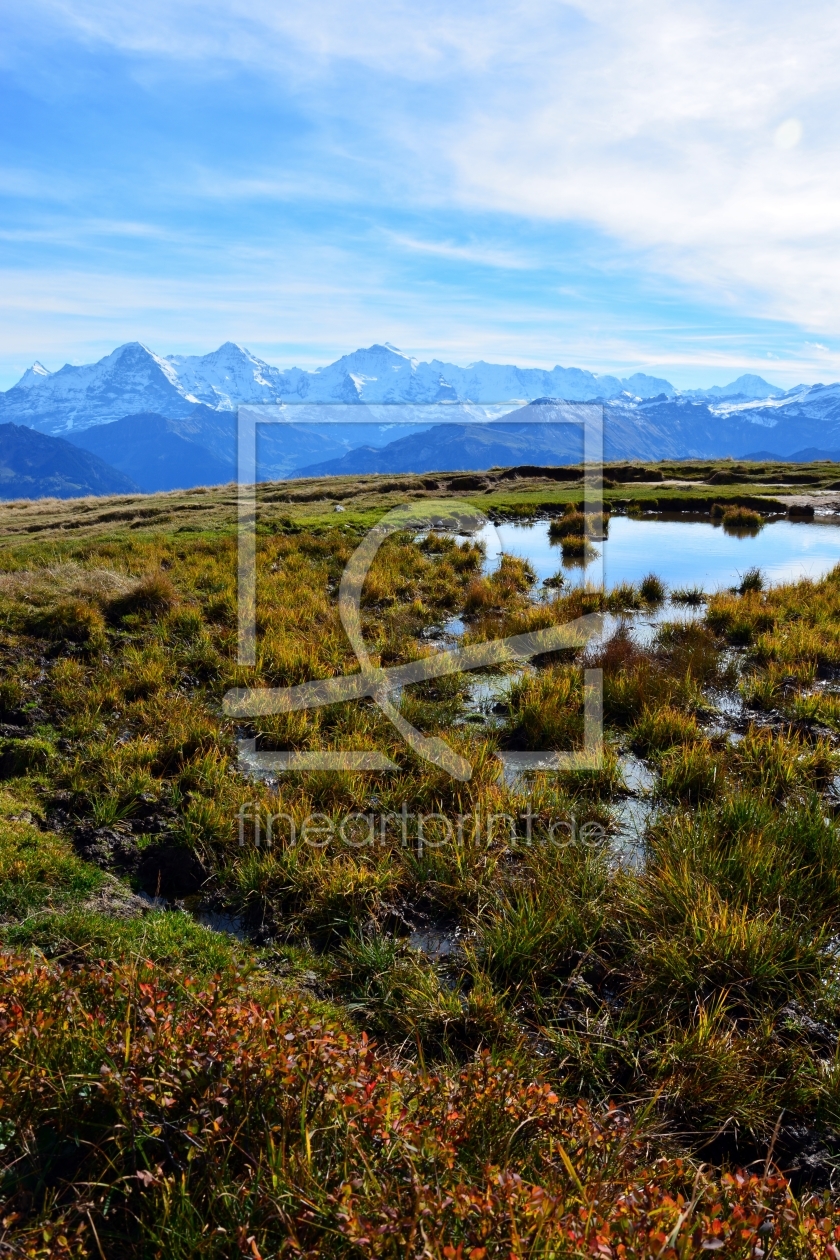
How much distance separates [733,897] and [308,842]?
4.21m

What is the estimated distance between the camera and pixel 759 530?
1292 inches

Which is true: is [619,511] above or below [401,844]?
above

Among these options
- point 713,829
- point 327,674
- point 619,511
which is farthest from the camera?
point 619,511

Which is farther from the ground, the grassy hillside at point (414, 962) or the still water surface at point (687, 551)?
the still water surface at point (687, 551)

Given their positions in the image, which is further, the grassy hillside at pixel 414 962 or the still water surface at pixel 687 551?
the still water surface at pixel 687 551

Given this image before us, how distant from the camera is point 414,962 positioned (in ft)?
20.0

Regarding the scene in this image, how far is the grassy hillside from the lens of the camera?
11.1 ft

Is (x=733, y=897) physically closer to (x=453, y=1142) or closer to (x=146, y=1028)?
(x=453, y=1142)

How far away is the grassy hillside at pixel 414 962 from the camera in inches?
133

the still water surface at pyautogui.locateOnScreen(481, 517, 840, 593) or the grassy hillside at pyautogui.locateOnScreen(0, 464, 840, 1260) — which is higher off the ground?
the still water surface at pyautogui.locateOnScreen(481, 517, 840, 593)

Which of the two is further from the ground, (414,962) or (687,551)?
(687,551)

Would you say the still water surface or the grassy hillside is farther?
the still water surface

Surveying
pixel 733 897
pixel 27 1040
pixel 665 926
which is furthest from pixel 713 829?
pixel 27 1040

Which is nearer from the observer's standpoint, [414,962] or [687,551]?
[414,962]
